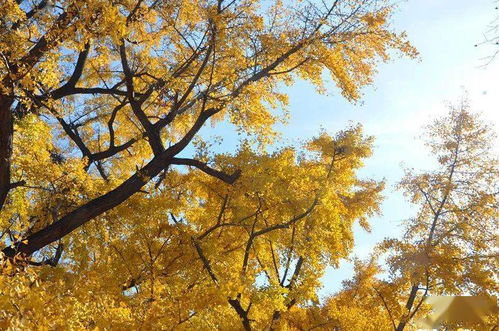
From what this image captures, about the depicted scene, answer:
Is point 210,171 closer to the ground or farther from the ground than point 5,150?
closer to the ground

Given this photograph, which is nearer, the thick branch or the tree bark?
the tree bark

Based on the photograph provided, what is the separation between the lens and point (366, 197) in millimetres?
12719

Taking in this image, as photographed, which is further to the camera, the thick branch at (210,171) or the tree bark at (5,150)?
the thick branch at (210,171)

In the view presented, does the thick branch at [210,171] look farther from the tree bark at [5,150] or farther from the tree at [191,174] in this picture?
the tree bark at [5,150]

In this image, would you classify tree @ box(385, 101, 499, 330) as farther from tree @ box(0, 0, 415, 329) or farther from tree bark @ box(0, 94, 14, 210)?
tree bark @ box(0, 94, 14, 210)

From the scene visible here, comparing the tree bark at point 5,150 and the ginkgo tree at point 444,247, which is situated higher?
the tree bark at point 5,150

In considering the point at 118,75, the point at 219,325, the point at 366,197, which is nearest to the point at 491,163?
the point at 366,197

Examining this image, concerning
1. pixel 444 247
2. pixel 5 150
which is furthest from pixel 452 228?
pixel 5 150

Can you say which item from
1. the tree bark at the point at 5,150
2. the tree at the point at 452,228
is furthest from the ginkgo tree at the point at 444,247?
the tree bark at the point at 5,150

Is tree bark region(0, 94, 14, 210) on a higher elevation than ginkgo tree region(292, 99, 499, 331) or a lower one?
higher

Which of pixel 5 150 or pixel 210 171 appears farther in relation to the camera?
pixel 210 171

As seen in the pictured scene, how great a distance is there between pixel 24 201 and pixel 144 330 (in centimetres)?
519

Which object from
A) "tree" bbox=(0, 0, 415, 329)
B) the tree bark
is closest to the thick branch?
"tree" bbox=(0, 0, 415, 329)

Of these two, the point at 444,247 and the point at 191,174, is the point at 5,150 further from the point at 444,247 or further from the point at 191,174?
the point at 444,247
